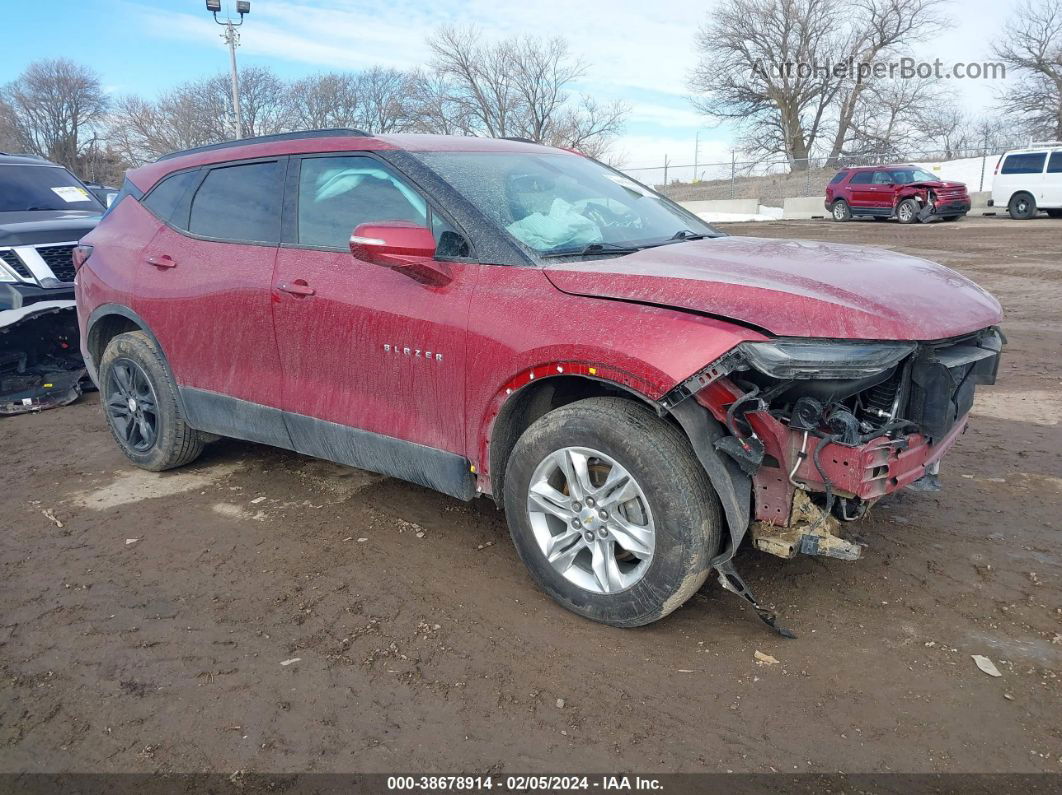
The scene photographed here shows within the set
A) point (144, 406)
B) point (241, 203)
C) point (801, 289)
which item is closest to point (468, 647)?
point (801, 289)

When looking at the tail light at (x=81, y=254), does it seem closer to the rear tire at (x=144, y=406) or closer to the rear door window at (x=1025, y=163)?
the rear tire at (x=144, y=406)

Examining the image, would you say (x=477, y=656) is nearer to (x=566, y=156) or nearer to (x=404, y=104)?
(x=566, y=156)

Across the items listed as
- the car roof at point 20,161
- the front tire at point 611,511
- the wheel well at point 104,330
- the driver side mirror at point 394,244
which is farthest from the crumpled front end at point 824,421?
the car roof at point 20,161

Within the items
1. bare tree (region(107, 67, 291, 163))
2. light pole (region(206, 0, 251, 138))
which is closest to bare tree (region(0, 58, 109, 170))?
bare tree (region(107, 67, 291, 163))

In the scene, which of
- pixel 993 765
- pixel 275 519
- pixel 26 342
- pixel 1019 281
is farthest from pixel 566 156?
pixel 1019 281

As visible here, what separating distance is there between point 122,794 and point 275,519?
79.7 inches

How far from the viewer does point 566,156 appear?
444 centimetres

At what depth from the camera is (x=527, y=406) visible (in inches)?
132

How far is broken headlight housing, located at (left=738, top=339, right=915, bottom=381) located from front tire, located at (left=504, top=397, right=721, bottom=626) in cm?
45

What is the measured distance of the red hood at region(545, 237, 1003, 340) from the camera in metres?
2.66

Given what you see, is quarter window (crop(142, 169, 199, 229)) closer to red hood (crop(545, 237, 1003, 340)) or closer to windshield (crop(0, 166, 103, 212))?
red hood (crop(545, 237, 1003, 340))

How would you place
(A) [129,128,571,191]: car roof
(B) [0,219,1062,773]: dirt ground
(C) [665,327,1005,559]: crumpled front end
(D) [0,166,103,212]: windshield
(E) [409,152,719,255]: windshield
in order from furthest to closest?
(D) [0,166,103,212]: windshield
(A) [129,128,571,191]: car roof
(E) [409,152,719,255]: windshield
(C) [665,327,1005,559]: crumpled front end
(B) [0,219,1062,773]: dirt ground

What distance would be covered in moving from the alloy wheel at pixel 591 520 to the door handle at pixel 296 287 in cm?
151

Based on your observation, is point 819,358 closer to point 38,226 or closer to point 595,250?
point 595,250
